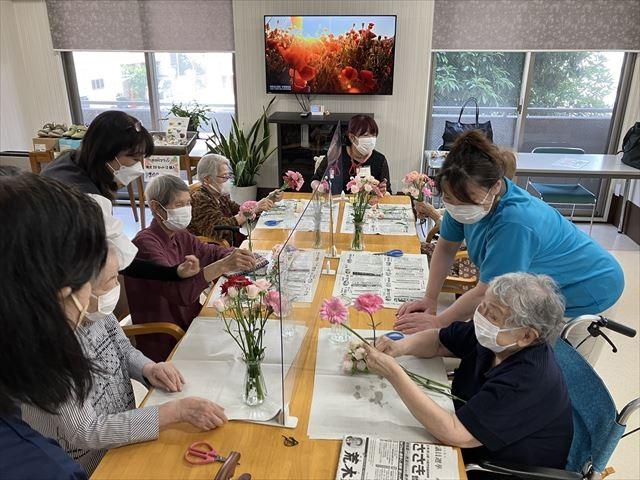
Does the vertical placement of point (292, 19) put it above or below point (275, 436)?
above

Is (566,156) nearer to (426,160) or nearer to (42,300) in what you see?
(426,160)

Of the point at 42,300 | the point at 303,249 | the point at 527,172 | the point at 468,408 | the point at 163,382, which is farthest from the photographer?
the point at 527,172

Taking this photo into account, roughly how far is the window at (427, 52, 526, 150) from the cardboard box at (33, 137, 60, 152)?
12.2ft

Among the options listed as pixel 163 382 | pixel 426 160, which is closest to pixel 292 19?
pixel 426 160

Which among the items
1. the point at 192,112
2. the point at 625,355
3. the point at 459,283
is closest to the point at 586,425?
the point at 459,283

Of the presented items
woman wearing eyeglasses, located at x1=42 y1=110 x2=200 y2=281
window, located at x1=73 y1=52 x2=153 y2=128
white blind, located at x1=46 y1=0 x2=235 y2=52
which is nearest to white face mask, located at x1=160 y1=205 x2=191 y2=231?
woman wearing eyeglasses, located at x1=42 y1=110 x2=200 y2=281

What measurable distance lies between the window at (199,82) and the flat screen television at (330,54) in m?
0.60

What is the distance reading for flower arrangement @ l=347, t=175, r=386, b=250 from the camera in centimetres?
274

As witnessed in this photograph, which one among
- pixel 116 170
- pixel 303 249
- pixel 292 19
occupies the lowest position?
pixel 303 249

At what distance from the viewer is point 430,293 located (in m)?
2.20

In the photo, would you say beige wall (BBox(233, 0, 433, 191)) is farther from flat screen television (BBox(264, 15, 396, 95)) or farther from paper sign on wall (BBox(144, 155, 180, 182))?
paper sign on wall (BBox(144, 155, 180, 182))

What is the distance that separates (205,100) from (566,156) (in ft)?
12.2

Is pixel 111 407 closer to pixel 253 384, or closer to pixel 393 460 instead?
pixel 253 384

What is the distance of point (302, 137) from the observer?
17.6 feet
